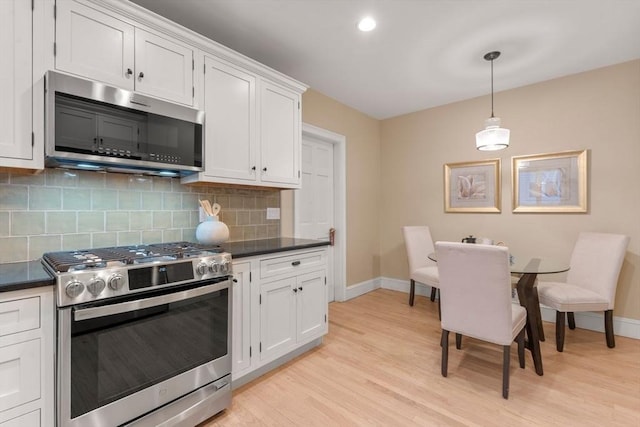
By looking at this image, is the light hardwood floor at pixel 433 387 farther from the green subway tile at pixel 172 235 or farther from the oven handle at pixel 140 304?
the green subway tile at pixel 172 235

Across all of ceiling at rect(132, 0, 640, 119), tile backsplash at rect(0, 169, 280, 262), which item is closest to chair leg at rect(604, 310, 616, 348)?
ceiling at rect(132, 0, 640, 119)

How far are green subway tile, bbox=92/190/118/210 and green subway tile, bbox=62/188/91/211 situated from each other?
3cm

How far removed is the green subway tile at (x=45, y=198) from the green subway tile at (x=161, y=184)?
0.53 m

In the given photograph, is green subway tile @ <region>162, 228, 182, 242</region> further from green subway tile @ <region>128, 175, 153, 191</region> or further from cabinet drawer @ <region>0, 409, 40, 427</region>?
cabinet drawer @ <region>0, 409, 40, 427</region>

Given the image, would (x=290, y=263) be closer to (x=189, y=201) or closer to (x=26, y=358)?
(x=189, y=201)

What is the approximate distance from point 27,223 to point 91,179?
1.28 feet

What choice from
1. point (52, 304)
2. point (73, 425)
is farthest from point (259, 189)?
point (73, 425)

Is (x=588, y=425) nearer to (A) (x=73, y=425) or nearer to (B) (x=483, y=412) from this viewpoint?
(B) (x=483, y=412)

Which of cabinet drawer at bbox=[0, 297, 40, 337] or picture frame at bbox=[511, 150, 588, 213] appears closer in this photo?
cabinet drawer at bbox=[0, 297, 40, 337]

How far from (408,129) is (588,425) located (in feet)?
11.9

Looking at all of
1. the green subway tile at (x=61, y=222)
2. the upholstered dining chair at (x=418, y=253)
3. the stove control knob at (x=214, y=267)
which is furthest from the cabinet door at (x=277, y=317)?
the upholstered dining chair at (x=418, y=253)

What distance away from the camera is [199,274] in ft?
5.37

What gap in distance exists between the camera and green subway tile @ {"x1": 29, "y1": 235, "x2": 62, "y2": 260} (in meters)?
1.64

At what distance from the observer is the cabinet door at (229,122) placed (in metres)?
2.08
